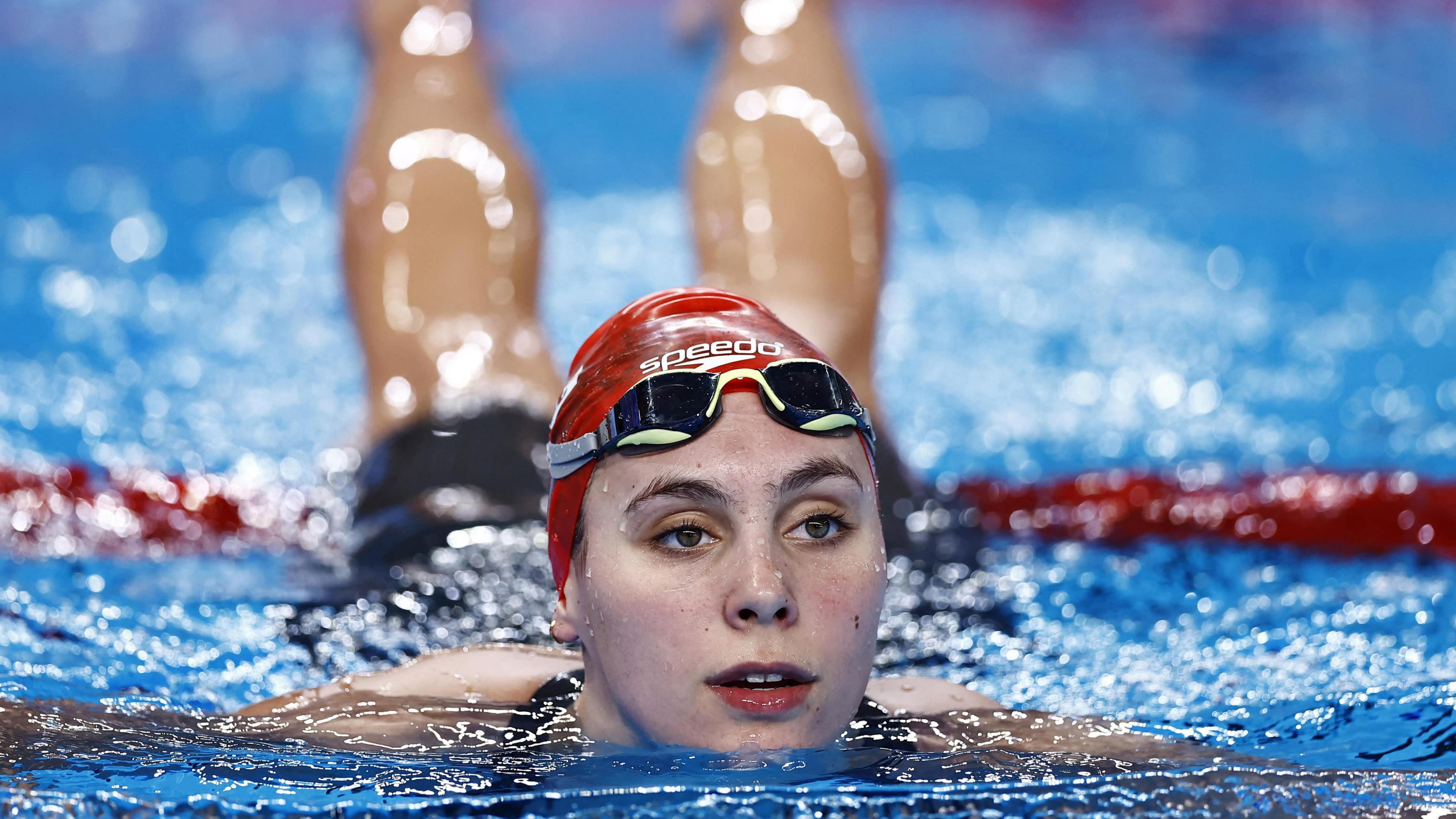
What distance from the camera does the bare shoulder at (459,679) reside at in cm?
239

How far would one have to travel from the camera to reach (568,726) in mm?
2209

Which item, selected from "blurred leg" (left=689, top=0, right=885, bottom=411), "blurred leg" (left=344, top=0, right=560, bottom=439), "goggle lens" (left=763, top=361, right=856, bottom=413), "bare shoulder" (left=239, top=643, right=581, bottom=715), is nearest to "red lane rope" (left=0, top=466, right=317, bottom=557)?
"blurred leg" (left=344, top=0, right=560, bottom=439)

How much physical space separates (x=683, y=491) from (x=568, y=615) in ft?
0.95

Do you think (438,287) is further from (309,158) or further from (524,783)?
(309,158)

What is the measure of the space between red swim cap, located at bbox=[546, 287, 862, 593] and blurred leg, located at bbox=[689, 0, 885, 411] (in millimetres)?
1386

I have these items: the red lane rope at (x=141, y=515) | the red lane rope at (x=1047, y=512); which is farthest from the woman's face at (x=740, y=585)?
the red lane rope at (x=141, y=515)

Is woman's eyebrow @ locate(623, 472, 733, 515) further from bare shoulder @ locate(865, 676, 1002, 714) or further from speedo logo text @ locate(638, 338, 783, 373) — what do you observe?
bare shoulder @ locate(865, 676, 1002, 714)

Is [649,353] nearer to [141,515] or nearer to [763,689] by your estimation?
[763,689]

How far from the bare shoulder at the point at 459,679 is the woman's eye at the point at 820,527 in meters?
0.61

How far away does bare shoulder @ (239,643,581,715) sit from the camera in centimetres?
239

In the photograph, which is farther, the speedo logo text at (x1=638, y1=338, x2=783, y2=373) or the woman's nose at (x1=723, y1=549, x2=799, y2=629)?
the speedo logo text at (x1=638, y1=338, x2=783, y2=373)

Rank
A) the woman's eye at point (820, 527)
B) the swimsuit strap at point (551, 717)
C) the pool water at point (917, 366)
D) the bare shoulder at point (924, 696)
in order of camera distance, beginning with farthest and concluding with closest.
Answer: the bare shoulder at point (924, 696) < the swimsuit strap at point (551, 717) < the pool water at point (917, 366) < the woman's eye at point (820, 527)

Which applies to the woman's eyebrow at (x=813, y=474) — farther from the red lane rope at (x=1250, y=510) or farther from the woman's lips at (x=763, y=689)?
the red lane rope at (x=1250, y=510)

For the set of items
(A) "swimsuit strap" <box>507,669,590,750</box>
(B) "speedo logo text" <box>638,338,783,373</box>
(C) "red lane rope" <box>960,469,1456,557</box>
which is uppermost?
(C) "red lane rope" <box>960,469,1456,557</box>
